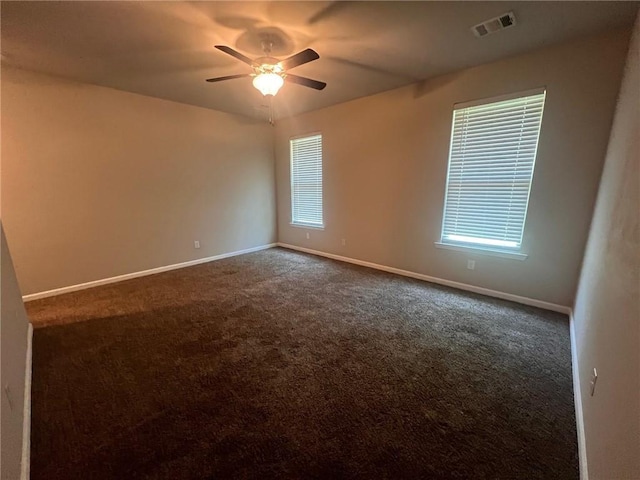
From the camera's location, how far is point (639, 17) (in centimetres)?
192

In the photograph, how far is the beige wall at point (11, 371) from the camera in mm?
1173

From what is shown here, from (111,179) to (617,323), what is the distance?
199 inches

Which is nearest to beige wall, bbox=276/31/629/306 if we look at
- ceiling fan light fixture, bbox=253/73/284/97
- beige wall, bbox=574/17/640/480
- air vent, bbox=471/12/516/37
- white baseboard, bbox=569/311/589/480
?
beige wall, bbox=574/17/640/480

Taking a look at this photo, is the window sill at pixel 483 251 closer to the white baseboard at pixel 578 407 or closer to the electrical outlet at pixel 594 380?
the white baseboard at pixel 578 407

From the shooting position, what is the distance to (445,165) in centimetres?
350

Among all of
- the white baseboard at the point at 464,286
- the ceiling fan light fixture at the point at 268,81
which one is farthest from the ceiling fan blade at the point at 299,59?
the white baseboard at the point at 464,286

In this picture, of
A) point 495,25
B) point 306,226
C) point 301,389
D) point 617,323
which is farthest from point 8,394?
point 306,226

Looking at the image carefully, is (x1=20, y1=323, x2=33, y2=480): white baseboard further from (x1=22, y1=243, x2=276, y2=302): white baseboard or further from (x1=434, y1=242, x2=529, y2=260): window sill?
(x1=434, y1=242, x2=529, y2=260): window sill

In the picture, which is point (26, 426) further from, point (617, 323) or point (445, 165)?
point (445, 165)

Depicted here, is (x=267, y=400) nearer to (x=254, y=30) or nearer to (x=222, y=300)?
(x=222, y=300)

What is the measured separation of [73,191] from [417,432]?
452 cm

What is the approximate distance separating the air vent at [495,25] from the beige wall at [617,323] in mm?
805

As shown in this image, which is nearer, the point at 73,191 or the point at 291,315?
the point at 291,315

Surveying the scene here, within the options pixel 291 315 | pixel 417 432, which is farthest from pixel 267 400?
pixel 291 315
